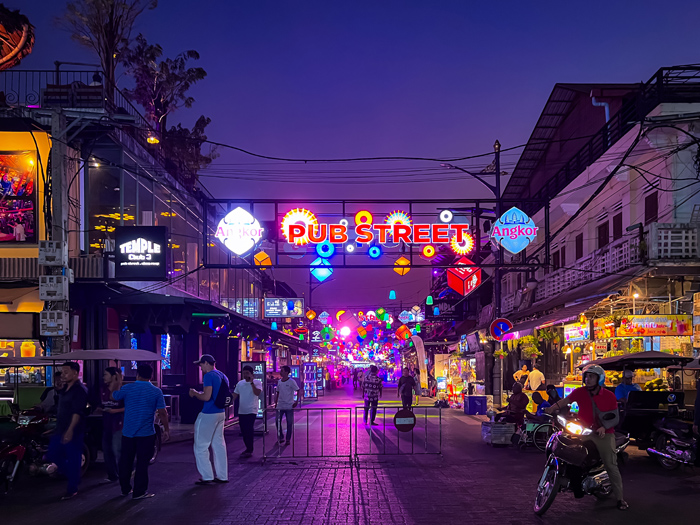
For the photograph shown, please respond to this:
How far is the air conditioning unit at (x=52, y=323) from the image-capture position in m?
14.3

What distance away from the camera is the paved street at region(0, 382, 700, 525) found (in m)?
8.38

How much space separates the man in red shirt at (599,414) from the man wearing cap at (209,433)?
4.94 m

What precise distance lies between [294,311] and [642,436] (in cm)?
2347

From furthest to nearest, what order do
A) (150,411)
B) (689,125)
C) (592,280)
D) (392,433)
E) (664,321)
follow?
(592,280), (392,433), (689,125), (664,321), (150,411)

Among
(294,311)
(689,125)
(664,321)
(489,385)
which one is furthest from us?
(294,311)

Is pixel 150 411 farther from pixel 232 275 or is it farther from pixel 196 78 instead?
pixel 232 275

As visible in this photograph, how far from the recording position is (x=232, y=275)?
118 feet

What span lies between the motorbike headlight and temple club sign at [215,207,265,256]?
12.7 m

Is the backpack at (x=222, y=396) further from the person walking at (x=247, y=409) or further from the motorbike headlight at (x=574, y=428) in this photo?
the motorbike headlight at (x=574, y=428)

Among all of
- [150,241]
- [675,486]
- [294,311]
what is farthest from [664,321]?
[294,311]

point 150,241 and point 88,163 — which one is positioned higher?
point 88,163

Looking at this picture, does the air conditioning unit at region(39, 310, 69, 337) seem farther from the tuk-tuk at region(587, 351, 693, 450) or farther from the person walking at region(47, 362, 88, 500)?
the tuk-tuk at region(587, 351, 693, 450)

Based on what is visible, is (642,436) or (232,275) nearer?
(642,436)

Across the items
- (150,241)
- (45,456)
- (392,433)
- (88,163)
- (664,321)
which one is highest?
(88,163)
